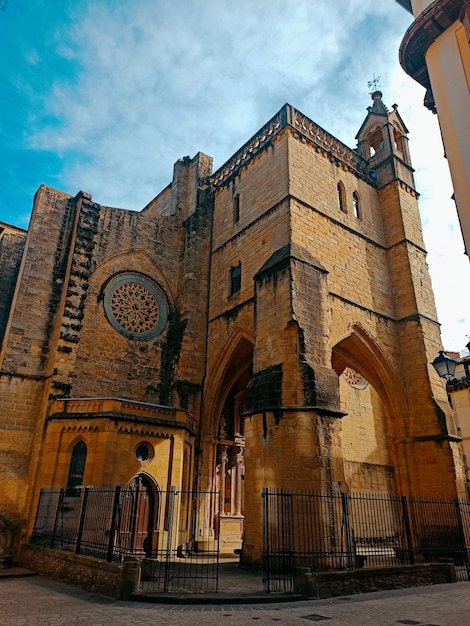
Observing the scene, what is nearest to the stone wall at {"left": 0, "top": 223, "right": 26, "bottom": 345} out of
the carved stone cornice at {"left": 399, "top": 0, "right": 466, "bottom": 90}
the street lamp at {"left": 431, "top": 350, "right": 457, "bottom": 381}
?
the street lamp at {"left": 431, "top": 350, "right": 457, "bottom": 381}

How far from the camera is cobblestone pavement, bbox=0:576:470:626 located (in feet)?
17.3

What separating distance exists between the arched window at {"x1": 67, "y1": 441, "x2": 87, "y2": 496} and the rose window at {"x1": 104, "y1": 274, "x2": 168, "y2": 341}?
438 centimetres

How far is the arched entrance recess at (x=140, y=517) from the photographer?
1047 centimetres

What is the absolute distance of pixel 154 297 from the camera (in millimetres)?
16047

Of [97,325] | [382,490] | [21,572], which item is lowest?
[21,572]

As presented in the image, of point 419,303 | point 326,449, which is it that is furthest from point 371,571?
point 419,303

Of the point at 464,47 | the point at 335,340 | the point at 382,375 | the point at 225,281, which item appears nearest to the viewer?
the point at 464,47

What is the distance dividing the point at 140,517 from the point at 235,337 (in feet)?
19.0

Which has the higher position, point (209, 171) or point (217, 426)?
point (209, 171)

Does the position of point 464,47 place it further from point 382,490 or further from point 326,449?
point 382,490

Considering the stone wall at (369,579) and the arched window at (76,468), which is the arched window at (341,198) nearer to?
the stone wall at (369,579)

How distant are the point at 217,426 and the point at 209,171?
407 inches

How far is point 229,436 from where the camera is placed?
15.7m

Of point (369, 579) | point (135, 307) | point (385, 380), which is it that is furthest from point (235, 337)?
point (369, 579)
